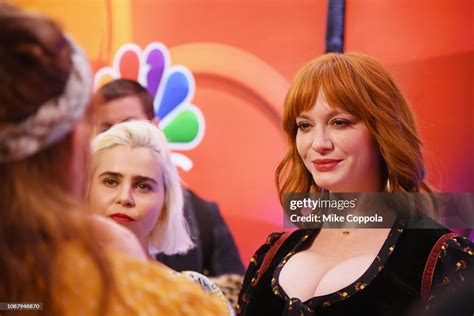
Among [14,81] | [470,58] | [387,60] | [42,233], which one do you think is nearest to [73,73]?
[14,81]

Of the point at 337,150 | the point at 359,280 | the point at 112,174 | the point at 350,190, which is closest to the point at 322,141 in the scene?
the point at 337,150

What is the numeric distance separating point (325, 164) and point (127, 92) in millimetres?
698

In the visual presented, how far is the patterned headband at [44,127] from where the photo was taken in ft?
4.06

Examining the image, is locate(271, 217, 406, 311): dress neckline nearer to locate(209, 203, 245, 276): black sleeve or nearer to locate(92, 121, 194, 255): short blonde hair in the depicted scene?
locate(209, 203, 245, 276): black sleeve

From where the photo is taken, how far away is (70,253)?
4.15ft

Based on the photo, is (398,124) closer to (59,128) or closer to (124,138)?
(124,138)

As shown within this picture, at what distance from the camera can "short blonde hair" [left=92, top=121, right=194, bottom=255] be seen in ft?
6.76

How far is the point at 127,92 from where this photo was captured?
221 cm

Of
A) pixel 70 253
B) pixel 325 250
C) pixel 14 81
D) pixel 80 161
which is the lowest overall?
pixel 325 250

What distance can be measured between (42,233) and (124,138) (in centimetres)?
84

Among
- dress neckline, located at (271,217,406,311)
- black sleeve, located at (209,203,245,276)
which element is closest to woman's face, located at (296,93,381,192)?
dress neckline, located at (271,217,406,311)

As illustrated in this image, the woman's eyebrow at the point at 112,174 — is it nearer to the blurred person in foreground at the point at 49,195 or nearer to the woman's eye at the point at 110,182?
the woman's eye at the point at 110,182

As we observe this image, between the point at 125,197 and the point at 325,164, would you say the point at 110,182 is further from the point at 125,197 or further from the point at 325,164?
the point at 325,164

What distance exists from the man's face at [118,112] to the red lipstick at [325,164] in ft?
1.89
